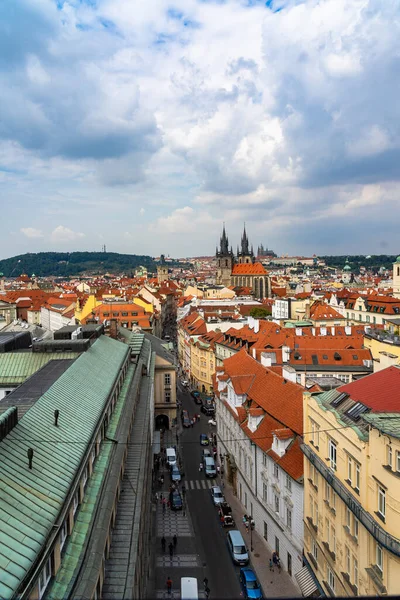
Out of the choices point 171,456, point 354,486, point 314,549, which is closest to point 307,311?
point 171,456

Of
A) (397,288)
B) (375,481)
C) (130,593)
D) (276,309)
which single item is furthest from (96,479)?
(397,288)

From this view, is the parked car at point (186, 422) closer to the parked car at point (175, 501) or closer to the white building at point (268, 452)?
the white building at point (268, 452)

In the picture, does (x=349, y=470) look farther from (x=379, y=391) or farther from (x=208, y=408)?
(x=208, y=408)

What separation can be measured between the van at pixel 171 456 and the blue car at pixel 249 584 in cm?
1901

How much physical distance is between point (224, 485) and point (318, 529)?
20.2 metres

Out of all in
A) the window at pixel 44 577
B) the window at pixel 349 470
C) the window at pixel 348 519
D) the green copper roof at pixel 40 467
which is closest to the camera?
the green copper roof at pixel 40 467

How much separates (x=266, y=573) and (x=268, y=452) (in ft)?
24.8

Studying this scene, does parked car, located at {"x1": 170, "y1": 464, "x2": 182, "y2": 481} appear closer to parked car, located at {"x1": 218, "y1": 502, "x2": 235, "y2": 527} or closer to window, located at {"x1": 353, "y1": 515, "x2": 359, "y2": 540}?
parked car, located at {"x1": 218, "y1": 502, "x2": 235, "y2": 527}

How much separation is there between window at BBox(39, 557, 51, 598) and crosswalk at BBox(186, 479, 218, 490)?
32874 millimetres

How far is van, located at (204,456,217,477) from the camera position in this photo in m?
48.5

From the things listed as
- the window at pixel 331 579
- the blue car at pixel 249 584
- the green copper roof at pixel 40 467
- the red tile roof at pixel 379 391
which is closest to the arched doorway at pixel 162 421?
the blue car at pixel 249 584

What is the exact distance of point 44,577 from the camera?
14.1 meters

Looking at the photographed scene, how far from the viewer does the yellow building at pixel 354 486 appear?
19391 mm

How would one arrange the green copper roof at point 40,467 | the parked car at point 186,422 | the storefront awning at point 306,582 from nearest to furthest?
1. the green copper roof at point 40,467
2. the storefront awning at point 306,582
3. the parked car at point 186,422
